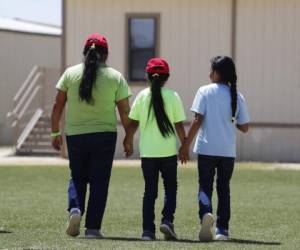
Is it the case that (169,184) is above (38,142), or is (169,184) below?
above

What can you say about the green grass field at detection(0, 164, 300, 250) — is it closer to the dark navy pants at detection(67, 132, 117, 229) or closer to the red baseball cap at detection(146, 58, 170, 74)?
the dark navy pants at detection(67, 132, 117, 229)

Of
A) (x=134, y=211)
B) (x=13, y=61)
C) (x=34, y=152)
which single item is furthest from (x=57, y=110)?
(x=13, y=61)

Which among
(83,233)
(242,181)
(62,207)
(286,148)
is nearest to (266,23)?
(286,148)

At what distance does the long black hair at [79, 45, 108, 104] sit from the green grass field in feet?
4.50

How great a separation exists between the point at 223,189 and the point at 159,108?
3.35ft

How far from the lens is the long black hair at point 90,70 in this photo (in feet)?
30.3

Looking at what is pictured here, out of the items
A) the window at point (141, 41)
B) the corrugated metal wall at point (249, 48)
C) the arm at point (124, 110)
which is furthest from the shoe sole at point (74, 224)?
the corrugated metal wall at point (249, 48)

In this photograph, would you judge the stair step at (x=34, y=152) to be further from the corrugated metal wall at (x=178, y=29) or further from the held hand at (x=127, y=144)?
the held hand at (x=127, y=144)

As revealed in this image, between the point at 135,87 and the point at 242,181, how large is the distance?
17.5ft

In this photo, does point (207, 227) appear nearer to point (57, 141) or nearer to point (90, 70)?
point (57, 141)

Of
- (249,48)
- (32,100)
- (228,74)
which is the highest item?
(249,48)

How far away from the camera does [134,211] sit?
12148 millimetres

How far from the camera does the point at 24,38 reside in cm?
2925

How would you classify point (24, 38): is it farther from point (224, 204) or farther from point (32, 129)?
point (224, 204)
